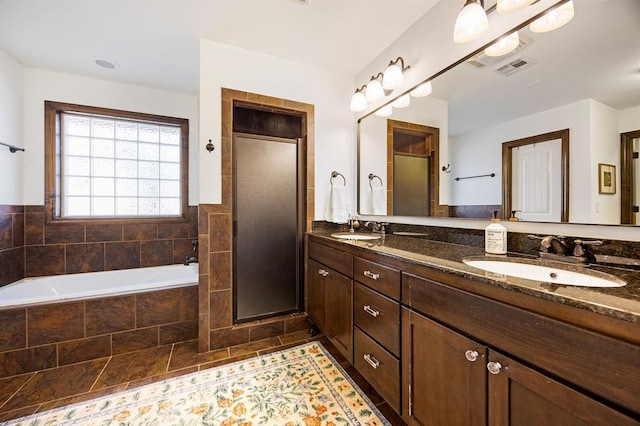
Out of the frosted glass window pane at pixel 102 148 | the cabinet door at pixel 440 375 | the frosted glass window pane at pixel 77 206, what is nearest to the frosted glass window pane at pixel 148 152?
the frosted glass window pane at pixel 102 148

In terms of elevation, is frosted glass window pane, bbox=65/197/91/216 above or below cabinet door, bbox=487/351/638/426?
above

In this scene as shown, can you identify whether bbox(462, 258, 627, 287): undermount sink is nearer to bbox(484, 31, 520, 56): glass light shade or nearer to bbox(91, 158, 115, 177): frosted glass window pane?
bbox(484, 31, 520, 56): glass light shade

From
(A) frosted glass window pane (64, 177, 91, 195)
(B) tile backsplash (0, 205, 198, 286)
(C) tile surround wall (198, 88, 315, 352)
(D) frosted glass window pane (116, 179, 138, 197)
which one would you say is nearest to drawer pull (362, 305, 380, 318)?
(C) tile surround wall (198, 88, 315, 352)

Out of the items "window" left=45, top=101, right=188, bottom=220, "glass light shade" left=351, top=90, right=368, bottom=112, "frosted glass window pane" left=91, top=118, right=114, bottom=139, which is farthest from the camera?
"frosted glass window pane" left=91, top=118, right=114, bottom=139

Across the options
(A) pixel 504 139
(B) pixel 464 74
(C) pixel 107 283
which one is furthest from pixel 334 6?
(C) pixel 107 283

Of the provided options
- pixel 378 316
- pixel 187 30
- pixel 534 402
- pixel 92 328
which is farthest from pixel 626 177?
pixel 92 328

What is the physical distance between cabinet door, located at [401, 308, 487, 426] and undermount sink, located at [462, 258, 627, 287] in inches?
12.0

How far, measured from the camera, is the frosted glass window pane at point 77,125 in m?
2.66

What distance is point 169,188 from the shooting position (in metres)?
3.08

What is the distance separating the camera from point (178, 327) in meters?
2.17

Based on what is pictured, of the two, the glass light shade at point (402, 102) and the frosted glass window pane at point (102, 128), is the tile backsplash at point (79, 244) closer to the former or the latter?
the frosted glass window pane at point (102, 128)

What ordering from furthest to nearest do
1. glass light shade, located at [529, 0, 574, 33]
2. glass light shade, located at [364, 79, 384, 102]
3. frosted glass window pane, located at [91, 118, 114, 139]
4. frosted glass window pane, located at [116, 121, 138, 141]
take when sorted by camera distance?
1. frosted glass window pane, located at [116, 121, 138, 141]
2. frosted glass window pane, located at [91, 118, 114, 139]
3. glass light shade, located at [364, 79, 384, 102]
4. glass light shade, located at [529, 0, 574, 33]

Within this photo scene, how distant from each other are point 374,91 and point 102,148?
2.94 metres

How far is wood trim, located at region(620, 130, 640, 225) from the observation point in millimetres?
971
